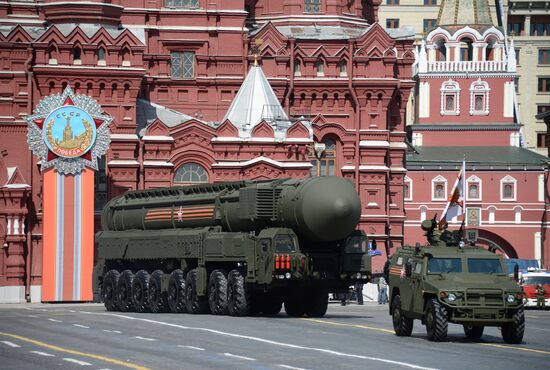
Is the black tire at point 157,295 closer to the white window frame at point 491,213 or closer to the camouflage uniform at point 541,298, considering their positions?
the camouflage uniform at point 541,298

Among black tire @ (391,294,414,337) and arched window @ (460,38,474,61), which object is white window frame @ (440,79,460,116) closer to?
arched window @ (460,38,474,61)

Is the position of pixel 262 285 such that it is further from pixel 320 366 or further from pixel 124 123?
pixel 124 123

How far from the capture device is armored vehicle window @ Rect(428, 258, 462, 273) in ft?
134

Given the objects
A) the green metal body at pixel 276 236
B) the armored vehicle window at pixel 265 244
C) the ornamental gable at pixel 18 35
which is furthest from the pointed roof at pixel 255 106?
the armored vehicle window at pixel 265 244

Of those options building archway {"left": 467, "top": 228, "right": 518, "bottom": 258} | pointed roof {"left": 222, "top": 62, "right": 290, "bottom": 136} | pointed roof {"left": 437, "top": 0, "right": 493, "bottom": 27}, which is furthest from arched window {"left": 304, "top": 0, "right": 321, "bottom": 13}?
pointed roof {"left": 437, "top": 0, "right": 493, "bottom": 27}

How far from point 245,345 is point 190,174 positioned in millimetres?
40953

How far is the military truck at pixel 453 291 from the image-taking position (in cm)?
3931

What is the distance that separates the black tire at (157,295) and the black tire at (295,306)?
4.62m

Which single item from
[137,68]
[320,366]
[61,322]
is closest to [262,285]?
[61,322]

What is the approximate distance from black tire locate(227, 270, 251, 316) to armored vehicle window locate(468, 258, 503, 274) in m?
10.7

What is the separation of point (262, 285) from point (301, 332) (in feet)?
21.8

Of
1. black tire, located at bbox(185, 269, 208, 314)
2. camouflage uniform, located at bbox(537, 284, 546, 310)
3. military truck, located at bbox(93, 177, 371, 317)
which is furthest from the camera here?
camouflage uniform, located at bbox(537, 284, 546, 310)

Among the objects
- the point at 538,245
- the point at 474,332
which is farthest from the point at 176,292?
the point at 538,245

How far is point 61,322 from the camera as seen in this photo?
48750mm
